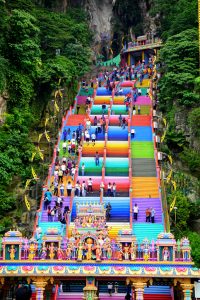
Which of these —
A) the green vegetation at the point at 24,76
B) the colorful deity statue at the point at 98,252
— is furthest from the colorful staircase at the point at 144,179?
the green vegetation at the point at 24,76

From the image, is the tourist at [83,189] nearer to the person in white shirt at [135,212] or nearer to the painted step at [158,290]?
the person in white shirt at [135,212]

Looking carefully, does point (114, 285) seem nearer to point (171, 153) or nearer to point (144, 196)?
point (144, 196)

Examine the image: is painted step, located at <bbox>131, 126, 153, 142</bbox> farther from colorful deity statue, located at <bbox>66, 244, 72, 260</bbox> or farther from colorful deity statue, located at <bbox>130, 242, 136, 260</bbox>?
colorful deity statue, located at <bbox>66, 244, 72, 260</bbox>

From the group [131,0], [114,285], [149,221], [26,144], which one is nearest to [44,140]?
[26,144]

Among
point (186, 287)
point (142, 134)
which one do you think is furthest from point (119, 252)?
point (142, 134)

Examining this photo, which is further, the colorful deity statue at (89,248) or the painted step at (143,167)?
the painted step at (143,167)

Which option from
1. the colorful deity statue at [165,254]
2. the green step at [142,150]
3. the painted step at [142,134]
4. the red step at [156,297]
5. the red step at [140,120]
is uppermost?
the red step at [140,120]
